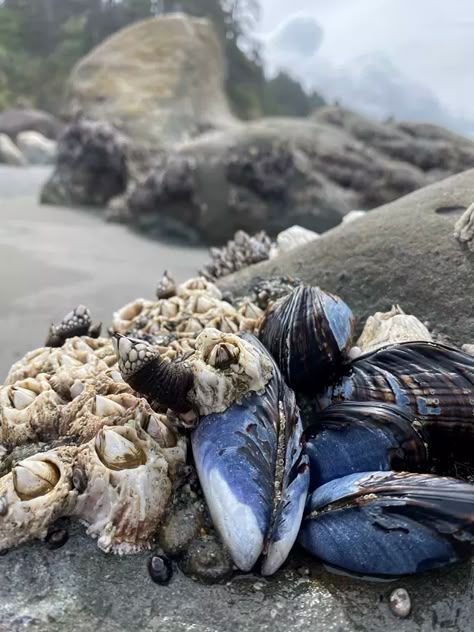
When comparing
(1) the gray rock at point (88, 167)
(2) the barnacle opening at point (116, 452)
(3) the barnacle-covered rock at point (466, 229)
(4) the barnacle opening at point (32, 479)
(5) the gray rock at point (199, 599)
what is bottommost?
(1) the gray rock at point (88, 167)

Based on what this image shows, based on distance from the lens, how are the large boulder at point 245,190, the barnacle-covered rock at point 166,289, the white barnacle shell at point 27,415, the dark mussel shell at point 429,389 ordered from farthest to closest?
1. the large boulder at point 245,190
2. the barnacle-covered rock at point 166,289
3. the white barnacle shell at point 27,415
4. the dark mussel shell at point 429,389

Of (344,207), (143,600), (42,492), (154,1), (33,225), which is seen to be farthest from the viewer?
(154,1)

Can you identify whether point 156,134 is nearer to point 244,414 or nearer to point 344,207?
point 344,207

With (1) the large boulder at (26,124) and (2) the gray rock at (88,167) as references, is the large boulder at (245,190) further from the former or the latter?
(1) the large boulder at (26,124)

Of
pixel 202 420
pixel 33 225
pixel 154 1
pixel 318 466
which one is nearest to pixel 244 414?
pixel 202 420

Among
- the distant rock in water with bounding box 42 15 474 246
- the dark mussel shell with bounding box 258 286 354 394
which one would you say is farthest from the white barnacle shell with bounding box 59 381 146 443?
the distant rock in water with bounding box 42 15 474 246

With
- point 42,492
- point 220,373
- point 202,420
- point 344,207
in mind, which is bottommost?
point 344,207

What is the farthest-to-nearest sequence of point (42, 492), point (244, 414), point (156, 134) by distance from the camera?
point (156, 134)
point (244, 414)
point (42, 492)

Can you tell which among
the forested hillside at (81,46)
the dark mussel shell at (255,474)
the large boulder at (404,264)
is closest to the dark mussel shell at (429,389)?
the dark mussel shell at (255,474)
